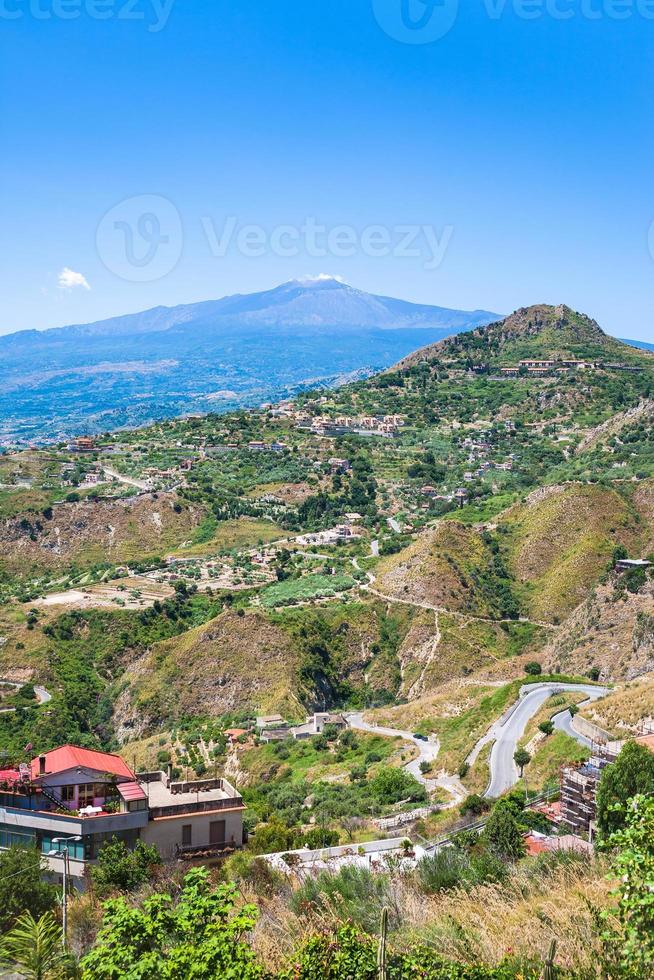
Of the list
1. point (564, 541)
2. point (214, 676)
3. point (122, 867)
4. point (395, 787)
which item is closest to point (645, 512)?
point (564, 541)

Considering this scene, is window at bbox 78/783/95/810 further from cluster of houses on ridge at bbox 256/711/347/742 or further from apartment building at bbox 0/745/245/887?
cluster of houses on ridge at bbox 256/711/347/742

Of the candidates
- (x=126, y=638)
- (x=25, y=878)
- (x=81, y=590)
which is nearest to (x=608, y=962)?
(x=25, y=878)

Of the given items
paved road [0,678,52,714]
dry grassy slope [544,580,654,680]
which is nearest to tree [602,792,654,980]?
dry grassy slope [544,580,654,680]

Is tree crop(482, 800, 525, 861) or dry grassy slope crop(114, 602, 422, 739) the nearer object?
tree crop(482, 800, 525, 861)

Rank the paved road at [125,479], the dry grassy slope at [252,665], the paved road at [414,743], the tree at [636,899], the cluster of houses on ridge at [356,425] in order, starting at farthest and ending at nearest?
the cluster of houses on ridge at [356,425] < the paved road at [125,479] < the dry grassy slope at [252,665] < the paved road at [414,743] < the tree at [636,899]

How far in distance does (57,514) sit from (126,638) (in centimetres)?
2375

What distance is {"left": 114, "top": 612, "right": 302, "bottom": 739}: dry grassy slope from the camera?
40625mm

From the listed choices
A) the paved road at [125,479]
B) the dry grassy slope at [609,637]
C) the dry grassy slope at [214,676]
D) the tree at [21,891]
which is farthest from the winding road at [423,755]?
the paved road at [125,479]

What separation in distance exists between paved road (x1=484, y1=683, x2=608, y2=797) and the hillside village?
0.45 ft

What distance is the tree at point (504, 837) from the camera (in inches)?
624

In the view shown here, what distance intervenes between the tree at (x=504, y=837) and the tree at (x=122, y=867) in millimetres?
5772

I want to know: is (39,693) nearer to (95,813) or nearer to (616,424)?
(95,813)

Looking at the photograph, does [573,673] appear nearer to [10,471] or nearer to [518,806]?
[518,806]

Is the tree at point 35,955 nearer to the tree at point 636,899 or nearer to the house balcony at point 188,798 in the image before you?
the tree at point 636,899
